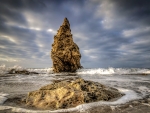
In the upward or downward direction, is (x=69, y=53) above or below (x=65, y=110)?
above

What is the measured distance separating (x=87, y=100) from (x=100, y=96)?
49cm

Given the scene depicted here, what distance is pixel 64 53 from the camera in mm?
24781

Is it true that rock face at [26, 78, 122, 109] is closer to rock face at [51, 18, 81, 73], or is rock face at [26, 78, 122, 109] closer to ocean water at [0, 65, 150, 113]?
ocean water at [0, 65, 150, 113]

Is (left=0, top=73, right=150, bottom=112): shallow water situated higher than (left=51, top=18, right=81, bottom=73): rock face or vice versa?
(left=51, top=18, right=81, bottom=73): rock face

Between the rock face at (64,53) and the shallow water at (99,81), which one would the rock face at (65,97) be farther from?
the rock face at (64,53)

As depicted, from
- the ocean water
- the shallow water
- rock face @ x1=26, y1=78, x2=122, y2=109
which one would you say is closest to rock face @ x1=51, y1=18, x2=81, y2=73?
the ocean water

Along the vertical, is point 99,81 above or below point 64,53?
below

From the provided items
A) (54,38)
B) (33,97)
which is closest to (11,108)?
(33,97)

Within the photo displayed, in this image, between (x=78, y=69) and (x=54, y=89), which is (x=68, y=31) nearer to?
(x=78, y=69)

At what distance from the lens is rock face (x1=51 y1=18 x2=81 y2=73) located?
24.9 m

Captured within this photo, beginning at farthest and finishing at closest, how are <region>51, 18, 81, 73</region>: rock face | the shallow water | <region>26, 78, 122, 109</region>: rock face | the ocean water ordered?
<region>51, 18, 81, 73</region>: rock face → the shallow water → the ocean water → <region>26, 78, 122, 109</region>: rock face

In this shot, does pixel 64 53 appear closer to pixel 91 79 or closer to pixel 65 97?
pixel 91 79

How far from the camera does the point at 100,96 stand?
3.61 meters

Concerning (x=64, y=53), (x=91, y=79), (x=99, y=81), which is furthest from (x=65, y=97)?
(x=64, y=53)
